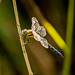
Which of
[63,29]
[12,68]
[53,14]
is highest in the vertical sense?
[53,14]

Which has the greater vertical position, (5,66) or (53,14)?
(53,14)

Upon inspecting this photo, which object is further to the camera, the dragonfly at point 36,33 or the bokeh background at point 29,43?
the bokeh background at point 29,43

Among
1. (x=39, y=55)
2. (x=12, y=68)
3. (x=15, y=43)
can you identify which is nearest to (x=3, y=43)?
(x=15, y=43)

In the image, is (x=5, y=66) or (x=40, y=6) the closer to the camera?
(x=5, y=66)

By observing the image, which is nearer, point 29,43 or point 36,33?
point 36,33

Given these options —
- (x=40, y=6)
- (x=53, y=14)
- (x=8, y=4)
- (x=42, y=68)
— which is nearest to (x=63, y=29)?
(x=53, y=14)

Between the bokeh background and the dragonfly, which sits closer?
the dragonfly

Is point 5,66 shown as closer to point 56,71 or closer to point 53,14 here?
point 56,71

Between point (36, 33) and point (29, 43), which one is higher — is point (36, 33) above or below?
above
